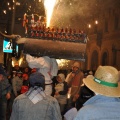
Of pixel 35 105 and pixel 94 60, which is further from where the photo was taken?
pixel 94 60

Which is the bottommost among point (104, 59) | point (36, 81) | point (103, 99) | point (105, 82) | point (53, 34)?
point (104, 59)

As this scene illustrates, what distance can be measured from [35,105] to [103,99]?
1.71 metres

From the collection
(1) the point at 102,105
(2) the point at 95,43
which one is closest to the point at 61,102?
(1) the point at 102,105

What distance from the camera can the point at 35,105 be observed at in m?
3.88

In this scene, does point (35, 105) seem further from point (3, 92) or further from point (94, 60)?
point (94, 60)

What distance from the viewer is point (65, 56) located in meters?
5.29

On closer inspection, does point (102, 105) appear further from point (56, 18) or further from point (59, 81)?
point (56, 18)

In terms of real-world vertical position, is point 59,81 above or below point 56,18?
below

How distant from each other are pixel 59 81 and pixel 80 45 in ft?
13.9

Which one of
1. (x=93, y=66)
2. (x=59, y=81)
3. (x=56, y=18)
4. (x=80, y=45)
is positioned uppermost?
(x=56, y=18)

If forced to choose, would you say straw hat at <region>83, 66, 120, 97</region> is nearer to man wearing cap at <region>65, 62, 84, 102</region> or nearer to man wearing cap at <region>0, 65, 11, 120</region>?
→ man wearing cap at <region>0, 65, 11, 120</region>

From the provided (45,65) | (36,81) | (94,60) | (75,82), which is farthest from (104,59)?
(36,81)

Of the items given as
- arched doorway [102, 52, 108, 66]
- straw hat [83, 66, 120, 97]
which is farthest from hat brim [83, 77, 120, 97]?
arched doorway [102, 52, 108, 66]

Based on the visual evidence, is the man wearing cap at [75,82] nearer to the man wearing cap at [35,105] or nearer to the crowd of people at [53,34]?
the crowd of people at [53,34]
